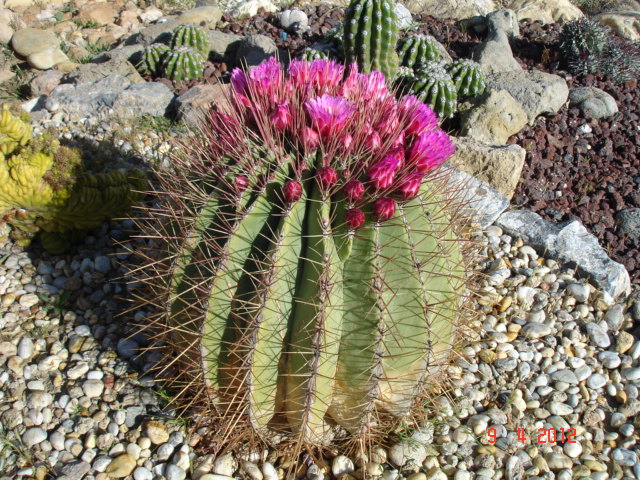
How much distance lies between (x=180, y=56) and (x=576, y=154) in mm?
3620

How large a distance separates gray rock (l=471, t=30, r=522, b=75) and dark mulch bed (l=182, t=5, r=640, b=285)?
33 cm

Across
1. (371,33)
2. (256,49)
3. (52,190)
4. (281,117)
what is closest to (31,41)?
(256,49)

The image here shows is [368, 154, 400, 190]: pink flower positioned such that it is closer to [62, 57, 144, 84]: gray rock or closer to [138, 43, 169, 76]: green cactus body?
[62, 57, 144, 84]: gray rock

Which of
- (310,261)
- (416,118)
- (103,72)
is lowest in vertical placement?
(103,72)

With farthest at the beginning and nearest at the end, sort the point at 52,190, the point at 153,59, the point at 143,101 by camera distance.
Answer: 1. the point at 153,59
2. the point at 143,101
3. the point at 52,190

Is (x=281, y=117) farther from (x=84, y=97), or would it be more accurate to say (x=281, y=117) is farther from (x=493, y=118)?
(x=84, y=97)

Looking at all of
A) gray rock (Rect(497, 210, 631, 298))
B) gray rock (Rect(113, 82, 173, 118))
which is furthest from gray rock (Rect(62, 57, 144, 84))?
gray rock (Rect(497, 210, 631, 298))

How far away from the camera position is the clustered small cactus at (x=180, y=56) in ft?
17.9

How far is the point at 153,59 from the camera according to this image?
220 inches

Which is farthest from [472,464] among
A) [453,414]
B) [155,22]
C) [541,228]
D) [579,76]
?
[155,22]

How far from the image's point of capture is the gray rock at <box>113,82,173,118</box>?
4.89m

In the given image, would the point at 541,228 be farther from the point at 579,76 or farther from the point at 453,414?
the point at 579,76

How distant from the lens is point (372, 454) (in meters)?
2.63

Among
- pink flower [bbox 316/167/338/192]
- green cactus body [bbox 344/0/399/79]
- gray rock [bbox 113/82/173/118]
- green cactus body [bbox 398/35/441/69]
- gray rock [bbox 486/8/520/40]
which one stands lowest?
gray rock [bbox 113/82/173/118]
